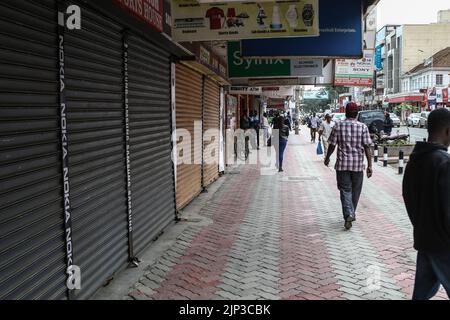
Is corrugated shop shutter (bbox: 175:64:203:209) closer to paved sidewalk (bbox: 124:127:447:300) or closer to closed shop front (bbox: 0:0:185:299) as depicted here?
paved sidewalk (bbox: 124:127:447:300)

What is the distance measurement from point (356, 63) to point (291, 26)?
13423 millimetres

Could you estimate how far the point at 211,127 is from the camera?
13.2 m

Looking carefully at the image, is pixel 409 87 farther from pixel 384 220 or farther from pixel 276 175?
pixel 384 220

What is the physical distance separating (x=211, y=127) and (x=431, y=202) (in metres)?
9.94

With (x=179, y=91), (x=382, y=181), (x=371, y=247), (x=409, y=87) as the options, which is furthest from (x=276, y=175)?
(x=409, y=87)

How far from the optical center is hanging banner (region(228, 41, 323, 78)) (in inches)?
461

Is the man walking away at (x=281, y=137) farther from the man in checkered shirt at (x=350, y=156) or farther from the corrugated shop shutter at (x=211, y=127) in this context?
the man in checkered shirt at (x=350, y=156)

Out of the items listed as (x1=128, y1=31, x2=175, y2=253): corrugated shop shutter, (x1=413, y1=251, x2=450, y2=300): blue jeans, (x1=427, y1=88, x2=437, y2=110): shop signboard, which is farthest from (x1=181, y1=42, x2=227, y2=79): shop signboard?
(x1=427, y1=88, x2=437, y2=110): shop signboard

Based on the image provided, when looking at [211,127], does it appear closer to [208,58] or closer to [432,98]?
[208,58]

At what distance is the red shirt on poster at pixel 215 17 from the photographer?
6773 millimetres

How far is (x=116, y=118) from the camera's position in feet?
18.7

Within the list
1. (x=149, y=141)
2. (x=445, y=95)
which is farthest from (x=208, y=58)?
(x=445, y=95)

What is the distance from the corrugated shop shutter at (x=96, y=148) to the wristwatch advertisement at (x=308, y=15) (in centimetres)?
242
